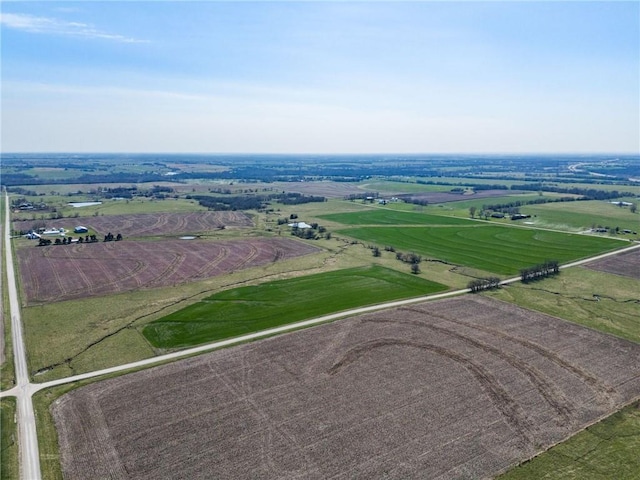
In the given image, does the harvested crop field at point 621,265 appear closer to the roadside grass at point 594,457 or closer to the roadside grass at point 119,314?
the roadside grass at point 119,314

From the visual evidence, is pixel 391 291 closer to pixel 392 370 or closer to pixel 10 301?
pixel 392 370

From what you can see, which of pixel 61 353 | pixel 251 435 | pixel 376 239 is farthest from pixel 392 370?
pixel 376 239

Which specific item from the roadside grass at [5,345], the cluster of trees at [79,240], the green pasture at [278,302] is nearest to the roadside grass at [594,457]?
the green pasture at [278,302]

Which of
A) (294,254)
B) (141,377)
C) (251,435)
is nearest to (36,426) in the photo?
(141,377)

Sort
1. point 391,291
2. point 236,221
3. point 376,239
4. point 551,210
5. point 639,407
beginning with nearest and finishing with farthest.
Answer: point 639,407 → point 391,291 → point 376,239 → point 236,221 → point 551,210

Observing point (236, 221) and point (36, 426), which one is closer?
Result: point (36, 426)

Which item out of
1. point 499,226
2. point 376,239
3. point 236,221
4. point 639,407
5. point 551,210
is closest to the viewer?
point 639,407
